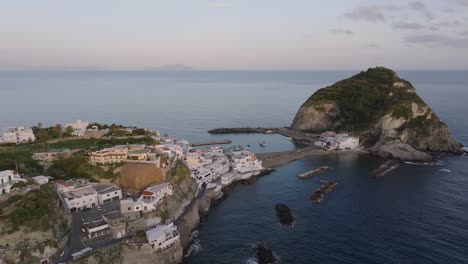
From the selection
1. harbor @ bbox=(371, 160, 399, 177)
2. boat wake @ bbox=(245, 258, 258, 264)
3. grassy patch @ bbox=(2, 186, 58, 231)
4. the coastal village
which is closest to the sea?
boat wake @ bbox=(245, 258, 258, 264)

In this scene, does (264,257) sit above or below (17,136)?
below

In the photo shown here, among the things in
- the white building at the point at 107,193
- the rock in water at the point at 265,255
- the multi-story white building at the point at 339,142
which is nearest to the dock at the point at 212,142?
the multi-story white building at the point at 339,142

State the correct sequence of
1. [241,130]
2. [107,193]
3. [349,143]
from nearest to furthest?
[107,193] < [349,143] < [241,130]

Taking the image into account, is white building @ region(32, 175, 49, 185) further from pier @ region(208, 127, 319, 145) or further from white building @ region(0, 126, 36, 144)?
pier @ region(208, 127, 319, 145)

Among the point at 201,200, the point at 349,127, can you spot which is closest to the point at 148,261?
the point at 201,200

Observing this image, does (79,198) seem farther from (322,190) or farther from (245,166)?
(322,190)

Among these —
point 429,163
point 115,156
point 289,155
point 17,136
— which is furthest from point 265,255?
point 429,163
